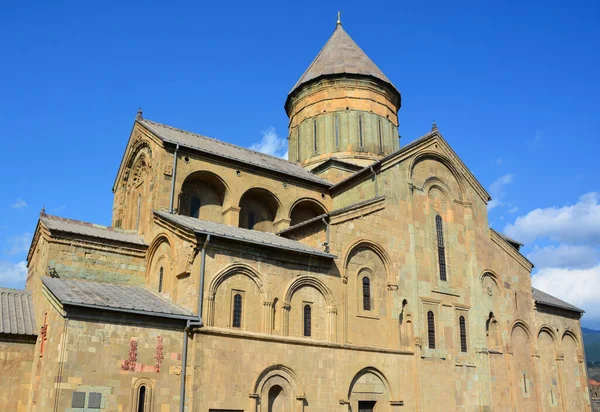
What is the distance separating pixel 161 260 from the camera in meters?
18.4

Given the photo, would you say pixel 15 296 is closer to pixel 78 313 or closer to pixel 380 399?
pixel 78 313

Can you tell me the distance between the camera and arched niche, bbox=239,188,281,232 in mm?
22531

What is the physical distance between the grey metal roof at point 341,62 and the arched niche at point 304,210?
859cm

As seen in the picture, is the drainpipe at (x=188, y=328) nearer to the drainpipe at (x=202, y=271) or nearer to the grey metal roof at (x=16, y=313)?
the drainpipe at (x=202, y=271)

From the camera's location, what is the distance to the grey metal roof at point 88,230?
1883 centimetres

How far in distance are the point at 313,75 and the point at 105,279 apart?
16179 mm

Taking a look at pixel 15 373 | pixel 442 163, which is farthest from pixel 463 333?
pixel 15 373

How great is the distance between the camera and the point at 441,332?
21406mm

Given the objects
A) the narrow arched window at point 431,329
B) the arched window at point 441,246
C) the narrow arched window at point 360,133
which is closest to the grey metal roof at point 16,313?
the narrow arched window at point 431,329

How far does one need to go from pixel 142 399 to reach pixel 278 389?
3959 mm

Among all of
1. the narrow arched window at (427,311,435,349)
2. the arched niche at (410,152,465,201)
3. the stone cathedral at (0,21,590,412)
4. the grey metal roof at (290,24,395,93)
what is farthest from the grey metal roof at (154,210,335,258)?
the grey metal roof at (290,24,395,93)

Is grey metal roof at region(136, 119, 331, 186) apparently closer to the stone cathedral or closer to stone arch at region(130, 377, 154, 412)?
the stone cathedral

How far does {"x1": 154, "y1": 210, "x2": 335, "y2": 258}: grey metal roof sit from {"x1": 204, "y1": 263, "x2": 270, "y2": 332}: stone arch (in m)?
0.83

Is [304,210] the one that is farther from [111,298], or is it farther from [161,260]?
[111,298]
